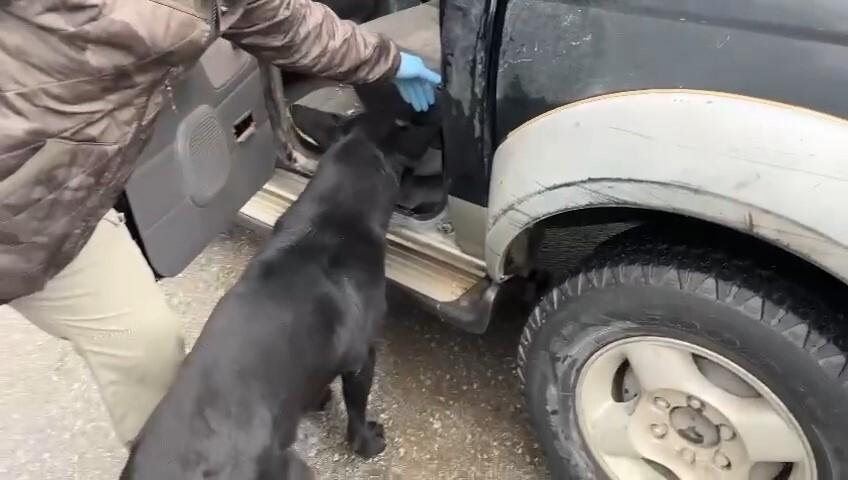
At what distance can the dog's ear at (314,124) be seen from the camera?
2.42 meters

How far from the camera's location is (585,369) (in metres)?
1.80

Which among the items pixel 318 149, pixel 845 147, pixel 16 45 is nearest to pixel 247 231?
pixel 318 149

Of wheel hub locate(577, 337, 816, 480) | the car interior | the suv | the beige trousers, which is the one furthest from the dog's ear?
wheel hub locate(577, 337, 816, 480)

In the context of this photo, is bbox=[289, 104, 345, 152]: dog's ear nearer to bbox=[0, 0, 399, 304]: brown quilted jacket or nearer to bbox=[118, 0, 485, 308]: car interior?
bbox=[118, 0, 485, 308]: car interior

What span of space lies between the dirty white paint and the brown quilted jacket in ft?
2.08

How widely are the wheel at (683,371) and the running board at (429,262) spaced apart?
0.90ft

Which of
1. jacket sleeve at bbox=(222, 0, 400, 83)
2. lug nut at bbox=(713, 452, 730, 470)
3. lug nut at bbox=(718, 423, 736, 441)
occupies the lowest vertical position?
lug nut at bbox=(713, 452, 730, 470)

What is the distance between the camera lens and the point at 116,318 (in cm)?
175

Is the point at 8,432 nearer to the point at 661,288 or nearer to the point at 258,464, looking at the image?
the point at 258,464

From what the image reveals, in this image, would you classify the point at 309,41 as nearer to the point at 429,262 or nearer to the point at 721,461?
the point at 429,262

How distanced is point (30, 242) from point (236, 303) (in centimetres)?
49

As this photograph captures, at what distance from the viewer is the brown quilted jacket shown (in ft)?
4.25

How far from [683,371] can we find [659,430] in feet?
0.66

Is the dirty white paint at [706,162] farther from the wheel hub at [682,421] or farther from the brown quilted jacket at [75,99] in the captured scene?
the brown quilted jacket at [75,99]
